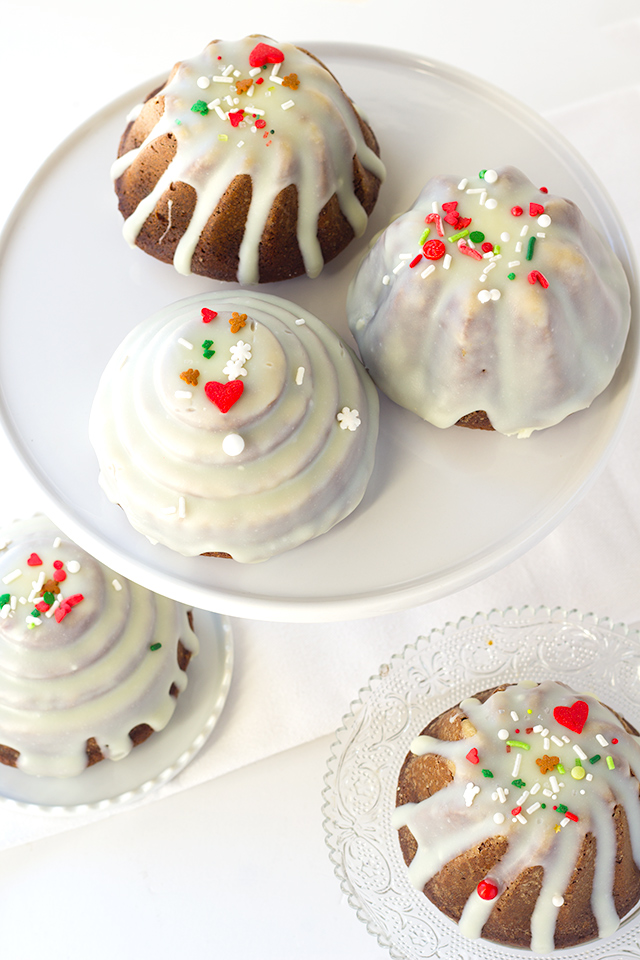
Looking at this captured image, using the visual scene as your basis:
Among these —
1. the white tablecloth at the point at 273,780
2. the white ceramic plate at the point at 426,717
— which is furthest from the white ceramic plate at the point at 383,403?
the white ceramic plate at the point at 426,717

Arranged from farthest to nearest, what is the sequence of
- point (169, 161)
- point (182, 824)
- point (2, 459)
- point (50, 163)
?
point (2, 459) → point (182, 824) → point (50, 163) → point (169, 161)

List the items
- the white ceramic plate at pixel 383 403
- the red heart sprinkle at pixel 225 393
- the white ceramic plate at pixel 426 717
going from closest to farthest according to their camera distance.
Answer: the red heart sprinkle at pixel 225 393, the white ceramic plate at pixel 383 403, the white ceramic plate at pixel 426 717

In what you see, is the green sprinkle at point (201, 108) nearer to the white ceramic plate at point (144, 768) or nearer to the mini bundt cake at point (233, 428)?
the mini bundt cake at point (233, 428)

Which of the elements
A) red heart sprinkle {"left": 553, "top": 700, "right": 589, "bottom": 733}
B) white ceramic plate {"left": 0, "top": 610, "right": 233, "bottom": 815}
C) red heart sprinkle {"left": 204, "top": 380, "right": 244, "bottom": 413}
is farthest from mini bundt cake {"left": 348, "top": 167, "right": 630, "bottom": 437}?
white ceramic plate {"left": 0, "top": 610, "right": 233, "bottom": 815}

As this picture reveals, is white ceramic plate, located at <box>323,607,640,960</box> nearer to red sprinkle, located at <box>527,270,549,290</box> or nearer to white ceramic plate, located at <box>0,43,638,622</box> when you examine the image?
white ceramic plate, located at <box>0,43,638,622</box>

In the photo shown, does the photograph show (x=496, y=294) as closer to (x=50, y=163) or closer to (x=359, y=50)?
(x=359, y=50)

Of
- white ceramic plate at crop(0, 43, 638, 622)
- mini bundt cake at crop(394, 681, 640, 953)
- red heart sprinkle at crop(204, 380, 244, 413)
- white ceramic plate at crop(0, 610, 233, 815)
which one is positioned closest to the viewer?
red heart sprinkle at crop(204, 380, 244, 413)

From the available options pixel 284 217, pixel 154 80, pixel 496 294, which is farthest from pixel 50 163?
pixel 496 294

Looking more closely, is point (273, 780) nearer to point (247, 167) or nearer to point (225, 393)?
point (225, 393)
